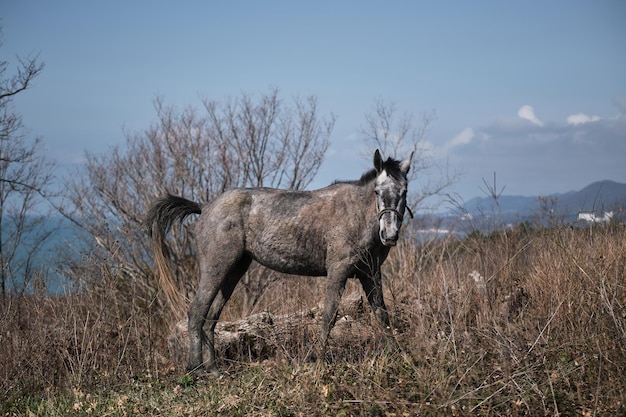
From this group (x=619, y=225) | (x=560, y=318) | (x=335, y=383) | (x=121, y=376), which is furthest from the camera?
(x=619, y=225)

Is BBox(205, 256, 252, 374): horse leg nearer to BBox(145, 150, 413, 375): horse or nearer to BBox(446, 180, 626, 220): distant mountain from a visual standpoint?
BBox(145, 150, 413, 375): horse

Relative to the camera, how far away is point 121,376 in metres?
8.05

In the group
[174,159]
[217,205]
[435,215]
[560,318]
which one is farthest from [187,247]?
[560,318]

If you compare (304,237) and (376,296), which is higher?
(304,237)

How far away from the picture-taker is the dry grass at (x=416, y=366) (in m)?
5.66

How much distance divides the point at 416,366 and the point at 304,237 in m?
1.81

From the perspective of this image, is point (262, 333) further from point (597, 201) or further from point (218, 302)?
point (597, 201)

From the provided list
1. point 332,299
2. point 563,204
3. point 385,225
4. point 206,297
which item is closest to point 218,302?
point 206,297

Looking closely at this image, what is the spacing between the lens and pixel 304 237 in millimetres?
7410

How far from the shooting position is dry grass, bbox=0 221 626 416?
5664 millimetres

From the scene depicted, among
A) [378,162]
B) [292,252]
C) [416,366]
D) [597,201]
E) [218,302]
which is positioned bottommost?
[416,366]

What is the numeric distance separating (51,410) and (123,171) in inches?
451

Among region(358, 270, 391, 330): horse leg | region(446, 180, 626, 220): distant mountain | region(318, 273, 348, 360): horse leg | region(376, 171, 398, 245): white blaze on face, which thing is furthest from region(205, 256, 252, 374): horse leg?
region(446, 180, 626, 220): distant mountain

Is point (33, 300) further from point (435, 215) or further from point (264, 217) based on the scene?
point (435, 215)
